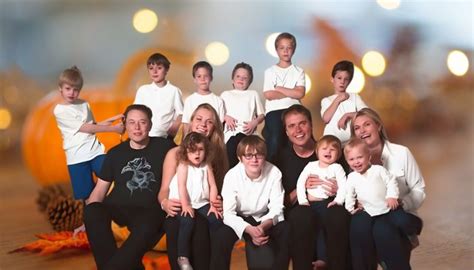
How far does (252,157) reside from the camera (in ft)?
6.54

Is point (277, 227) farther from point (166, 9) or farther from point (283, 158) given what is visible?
point (166, 9)

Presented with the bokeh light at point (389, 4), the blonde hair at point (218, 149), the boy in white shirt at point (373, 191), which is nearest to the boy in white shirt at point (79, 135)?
the blonde hair at point (218, 149)

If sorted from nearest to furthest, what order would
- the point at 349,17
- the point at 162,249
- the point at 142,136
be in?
the point at 142,136, the point at 162,249, the point at 349,17

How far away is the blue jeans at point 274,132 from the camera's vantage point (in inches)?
89.1

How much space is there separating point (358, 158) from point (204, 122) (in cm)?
46

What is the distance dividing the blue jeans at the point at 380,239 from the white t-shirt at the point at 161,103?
2.16 feet

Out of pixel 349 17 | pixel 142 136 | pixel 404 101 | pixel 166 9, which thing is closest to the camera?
pixel 142 136

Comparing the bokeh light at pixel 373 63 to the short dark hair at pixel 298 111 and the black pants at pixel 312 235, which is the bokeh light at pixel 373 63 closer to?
the short dark hair at pixel 298 111

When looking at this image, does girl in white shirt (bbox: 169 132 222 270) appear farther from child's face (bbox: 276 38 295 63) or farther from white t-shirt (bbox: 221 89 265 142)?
child's face (bbox: 276 38 295 63)

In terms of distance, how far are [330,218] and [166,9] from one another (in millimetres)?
1472

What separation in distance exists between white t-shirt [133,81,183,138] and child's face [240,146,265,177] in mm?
363

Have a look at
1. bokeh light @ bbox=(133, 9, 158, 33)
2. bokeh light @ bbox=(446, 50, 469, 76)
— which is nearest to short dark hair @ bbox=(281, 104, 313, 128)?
bokeh light @ bbox=(133, 9, 158, 33)

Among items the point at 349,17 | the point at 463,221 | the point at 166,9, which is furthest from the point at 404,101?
the point at 166,9

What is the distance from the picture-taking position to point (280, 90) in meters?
2.29
